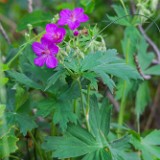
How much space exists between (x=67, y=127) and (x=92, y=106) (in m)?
0.11

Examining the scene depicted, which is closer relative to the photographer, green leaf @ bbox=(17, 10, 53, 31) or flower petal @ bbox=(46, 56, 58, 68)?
flower petal @ bbox=(46, 56, 58, 68)

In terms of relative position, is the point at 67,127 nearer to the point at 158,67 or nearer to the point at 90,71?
the point at 90,71

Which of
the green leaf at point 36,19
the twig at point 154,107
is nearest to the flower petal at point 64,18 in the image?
the green leaf at point 36,19

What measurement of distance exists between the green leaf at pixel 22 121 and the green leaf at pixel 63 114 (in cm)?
10

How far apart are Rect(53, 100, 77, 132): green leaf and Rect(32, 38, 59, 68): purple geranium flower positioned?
151mm

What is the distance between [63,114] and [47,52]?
20 cm

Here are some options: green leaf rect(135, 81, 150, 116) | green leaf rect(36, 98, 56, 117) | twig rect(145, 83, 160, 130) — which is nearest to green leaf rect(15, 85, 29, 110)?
green leaf rect(36, 98, 56, 117)

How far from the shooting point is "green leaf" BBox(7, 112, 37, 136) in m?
1.54

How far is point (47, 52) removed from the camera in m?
1.45

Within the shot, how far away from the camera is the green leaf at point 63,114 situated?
149 centimetres

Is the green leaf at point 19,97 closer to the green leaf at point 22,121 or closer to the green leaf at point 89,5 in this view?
the green leaf at point 22,121

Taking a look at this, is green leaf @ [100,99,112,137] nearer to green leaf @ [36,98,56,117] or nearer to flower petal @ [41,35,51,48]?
green leaf @ [36,98,56,117]

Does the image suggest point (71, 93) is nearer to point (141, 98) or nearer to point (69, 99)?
point (69, 99)

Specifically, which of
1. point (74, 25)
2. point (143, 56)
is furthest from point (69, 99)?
point (143, 56)
